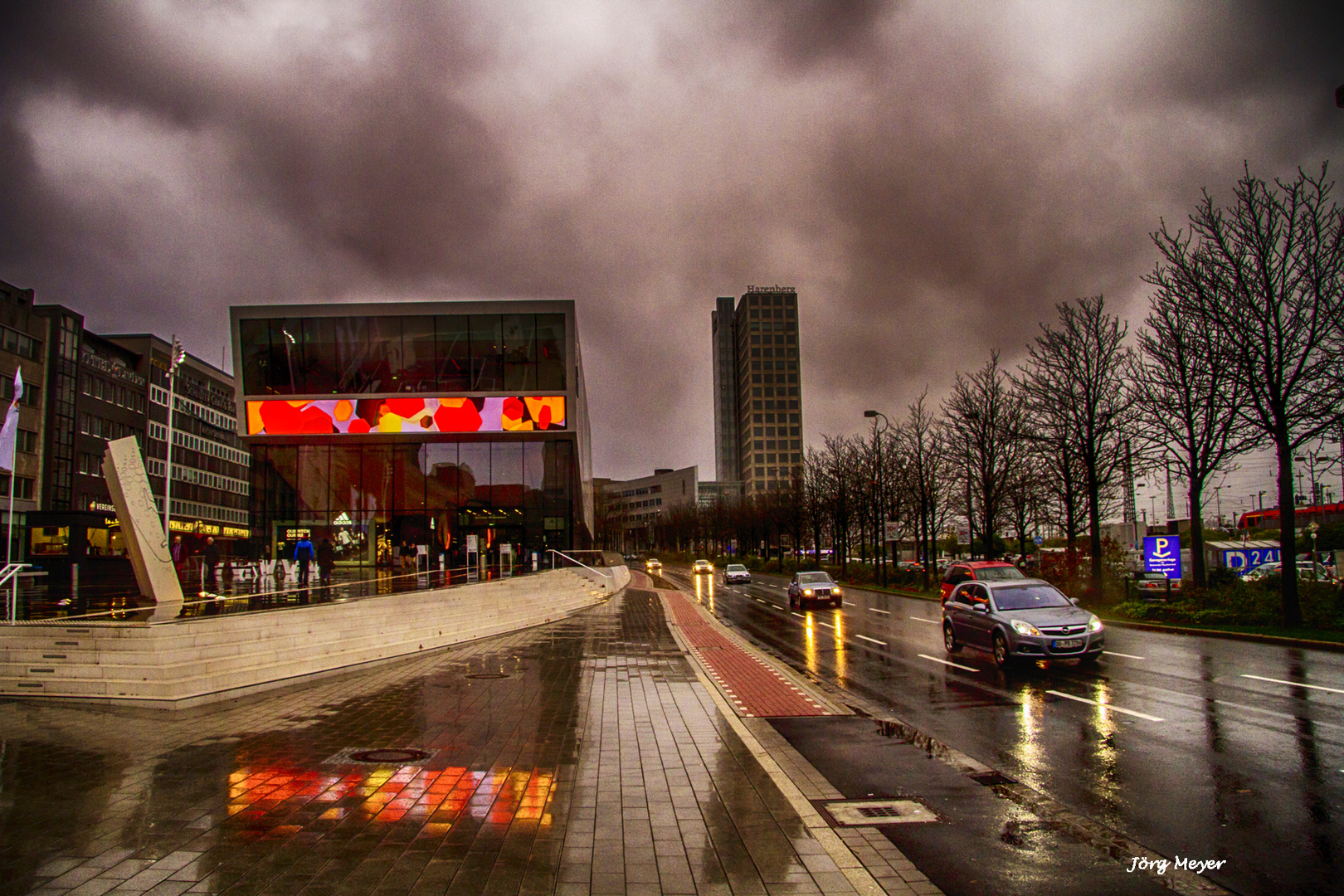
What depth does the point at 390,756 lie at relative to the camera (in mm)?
8031

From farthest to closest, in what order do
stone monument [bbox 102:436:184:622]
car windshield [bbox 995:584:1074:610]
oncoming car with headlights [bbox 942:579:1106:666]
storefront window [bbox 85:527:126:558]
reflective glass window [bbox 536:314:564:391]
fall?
storefront window [bbox 85:527:126:558] → reflective glass window [bbox 536:314:564:391] → stone monument [bbox 102:436:184:622] → car windshield [bbox 995:584:1074:610] → oncoming car with headlights [bbox 942:579:1106:666]

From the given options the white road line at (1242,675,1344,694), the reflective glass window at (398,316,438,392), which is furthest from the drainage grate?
the reflective glass window at (398,316,438,392)

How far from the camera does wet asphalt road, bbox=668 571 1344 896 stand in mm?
5758

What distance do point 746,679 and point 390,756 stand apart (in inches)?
275

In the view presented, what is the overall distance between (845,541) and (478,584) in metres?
37.8

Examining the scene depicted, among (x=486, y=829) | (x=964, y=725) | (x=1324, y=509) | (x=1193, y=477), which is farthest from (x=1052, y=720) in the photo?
(x=1324, y=509)

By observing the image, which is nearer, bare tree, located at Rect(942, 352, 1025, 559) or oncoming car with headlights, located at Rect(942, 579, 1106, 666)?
oncoming car with headlights, located at Rect(942, 579, 1106, 666)

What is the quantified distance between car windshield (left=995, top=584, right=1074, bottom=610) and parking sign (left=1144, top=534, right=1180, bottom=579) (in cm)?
1247

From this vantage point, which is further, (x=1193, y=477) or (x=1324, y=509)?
(x=1324, y=509)

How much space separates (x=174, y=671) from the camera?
36.2ft

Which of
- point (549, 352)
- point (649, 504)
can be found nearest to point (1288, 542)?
point (549, 352)

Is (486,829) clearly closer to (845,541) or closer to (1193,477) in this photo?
(1193,477)

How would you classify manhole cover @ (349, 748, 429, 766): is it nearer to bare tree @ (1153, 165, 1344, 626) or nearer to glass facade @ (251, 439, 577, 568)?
bare tree @ (1153, 165, 1344, 626)

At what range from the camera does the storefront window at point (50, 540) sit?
165 feet
